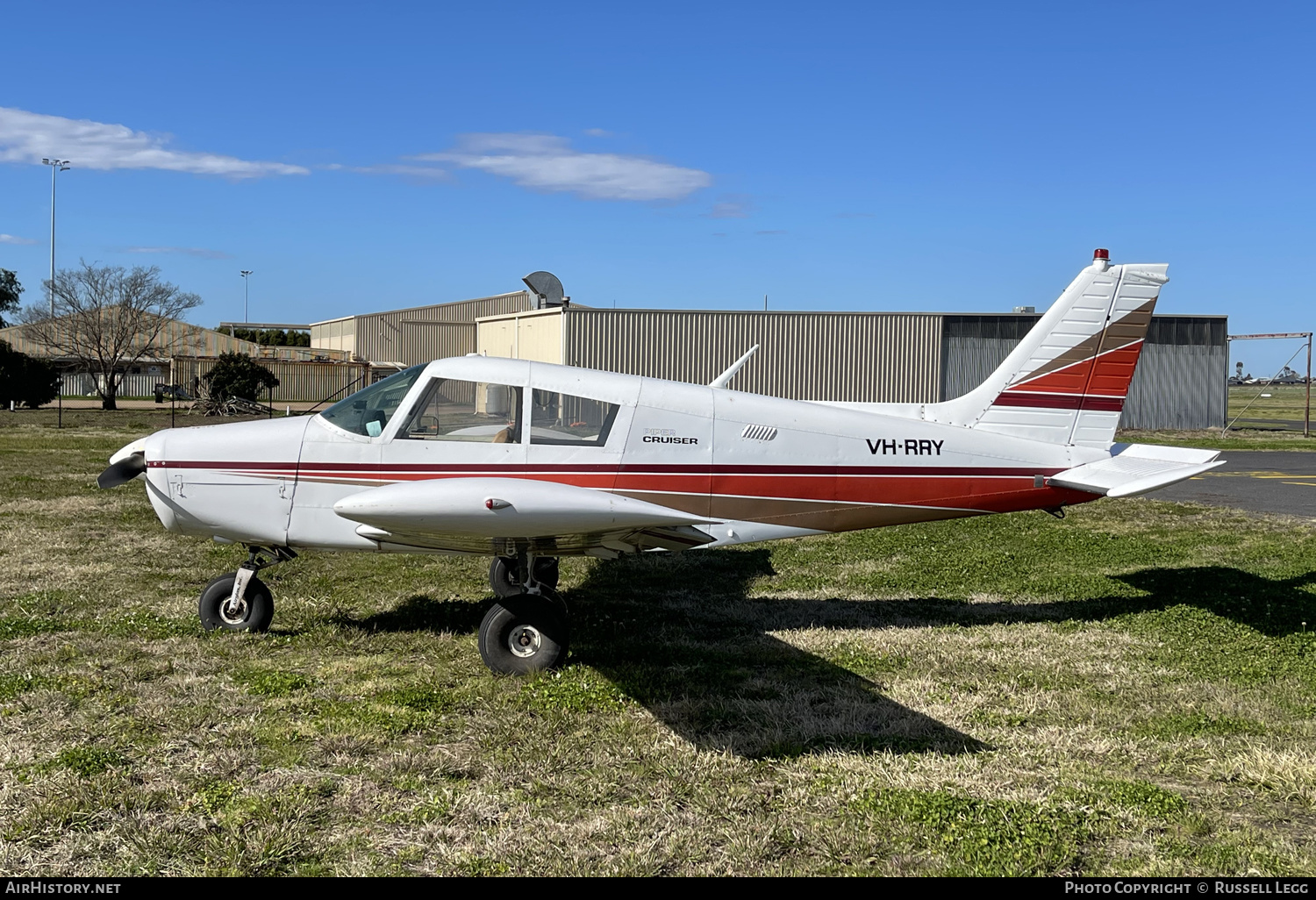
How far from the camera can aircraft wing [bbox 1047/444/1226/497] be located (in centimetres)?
756

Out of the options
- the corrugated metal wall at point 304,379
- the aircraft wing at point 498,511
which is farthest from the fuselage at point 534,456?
the corrugated metal wall at point 304,379

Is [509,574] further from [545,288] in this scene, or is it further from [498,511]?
[545,288]

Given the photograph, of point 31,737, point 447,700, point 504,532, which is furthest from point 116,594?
point 504,532

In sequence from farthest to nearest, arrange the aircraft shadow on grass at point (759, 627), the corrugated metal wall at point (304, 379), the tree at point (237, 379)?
the corrugated metal wall at point (304, 379) → the tree at point (237, 379) → the aircraft shadow on grass at point (759, 627)

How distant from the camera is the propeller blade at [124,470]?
24.5ft

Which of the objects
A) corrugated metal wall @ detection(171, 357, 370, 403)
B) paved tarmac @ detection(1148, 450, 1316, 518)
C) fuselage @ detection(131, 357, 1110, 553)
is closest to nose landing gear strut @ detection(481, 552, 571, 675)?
fuselage @ detection(131, 357, 1110, 553)

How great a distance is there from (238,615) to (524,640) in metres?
2.53

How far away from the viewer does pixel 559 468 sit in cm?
732

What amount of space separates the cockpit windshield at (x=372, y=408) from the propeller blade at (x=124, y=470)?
1385 millimetres

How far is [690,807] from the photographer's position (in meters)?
→ 4.89

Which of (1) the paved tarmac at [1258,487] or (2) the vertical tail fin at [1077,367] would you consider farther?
(1) the paved tarmac at [1258,487]

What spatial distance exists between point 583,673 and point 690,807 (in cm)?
220

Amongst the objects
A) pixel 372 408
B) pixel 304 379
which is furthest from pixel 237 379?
pixel 372 408

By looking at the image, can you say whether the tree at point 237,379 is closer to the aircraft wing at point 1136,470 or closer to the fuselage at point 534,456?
the fuselage at point 534,456
